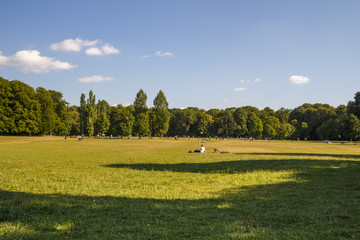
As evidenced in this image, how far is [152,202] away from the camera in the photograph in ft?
33.0

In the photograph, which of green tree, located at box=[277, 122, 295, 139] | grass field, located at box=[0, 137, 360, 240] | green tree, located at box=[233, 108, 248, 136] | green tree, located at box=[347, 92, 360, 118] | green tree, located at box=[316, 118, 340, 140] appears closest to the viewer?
grass field, located at box=[0, 137, 360, 240]

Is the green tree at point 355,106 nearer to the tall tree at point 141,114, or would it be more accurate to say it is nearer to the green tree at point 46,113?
the tall tree at point 141,114

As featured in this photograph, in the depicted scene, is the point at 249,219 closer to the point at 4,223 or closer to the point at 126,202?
the point at 126,202

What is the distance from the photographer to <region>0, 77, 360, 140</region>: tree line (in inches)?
3243

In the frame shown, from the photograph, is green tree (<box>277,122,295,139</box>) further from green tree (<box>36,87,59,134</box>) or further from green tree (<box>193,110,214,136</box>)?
green tree (<box>36,87,59,134</box>)

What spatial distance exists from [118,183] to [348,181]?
1335cm

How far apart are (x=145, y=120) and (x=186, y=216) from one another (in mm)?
101460

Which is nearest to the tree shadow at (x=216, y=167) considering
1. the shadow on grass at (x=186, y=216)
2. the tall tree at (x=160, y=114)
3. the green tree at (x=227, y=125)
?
the shadow on grass at (x=186, y=216)

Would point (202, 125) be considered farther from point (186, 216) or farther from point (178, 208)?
point (186, 216)

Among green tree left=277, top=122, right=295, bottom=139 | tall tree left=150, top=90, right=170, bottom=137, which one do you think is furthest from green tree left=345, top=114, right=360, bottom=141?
tall tree left=150, top=90, right=170, bottom=137

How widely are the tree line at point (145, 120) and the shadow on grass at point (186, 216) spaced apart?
1262 inches

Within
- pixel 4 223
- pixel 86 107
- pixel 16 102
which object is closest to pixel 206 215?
pixel 4 223

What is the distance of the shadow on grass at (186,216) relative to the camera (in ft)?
21.6

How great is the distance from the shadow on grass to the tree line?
3205 cm
